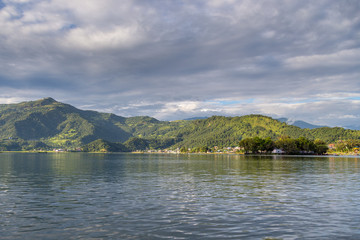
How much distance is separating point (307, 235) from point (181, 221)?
33.8 feet

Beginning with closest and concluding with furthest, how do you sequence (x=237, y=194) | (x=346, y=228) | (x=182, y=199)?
1. (x=346, y=228)
2. (x=182, y=199)
3. (x=237, y=194)

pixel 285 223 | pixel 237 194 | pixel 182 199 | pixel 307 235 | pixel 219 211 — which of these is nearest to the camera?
pixel 307 235

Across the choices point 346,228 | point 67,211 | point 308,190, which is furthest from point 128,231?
point 308,190

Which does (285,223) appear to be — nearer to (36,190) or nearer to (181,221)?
(181,221)

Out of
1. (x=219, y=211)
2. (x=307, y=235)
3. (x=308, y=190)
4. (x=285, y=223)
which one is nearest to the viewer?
(x=307, y=235)

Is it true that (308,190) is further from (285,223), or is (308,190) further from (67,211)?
(67,211)

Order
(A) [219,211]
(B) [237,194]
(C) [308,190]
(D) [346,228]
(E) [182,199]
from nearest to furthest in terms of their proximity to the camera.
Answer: (D) [346,228], (A) [219,211], (E) [182,199], (B) [237,194], (C) [308,190]

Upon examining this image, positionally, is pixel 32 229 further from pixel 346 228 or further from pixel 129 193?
pixel 346 228

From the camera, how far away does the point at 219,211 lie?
30406mm

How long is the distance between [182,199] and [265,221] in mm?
13821

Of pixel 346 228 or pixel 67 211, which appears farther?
pixel 67 211

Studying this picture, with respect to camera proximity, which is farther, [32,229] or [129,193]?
[129,193]

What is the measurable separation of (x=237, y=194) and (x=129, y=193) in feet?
50.8

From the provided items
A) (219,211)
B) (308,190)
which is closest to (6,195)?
(219,211)
